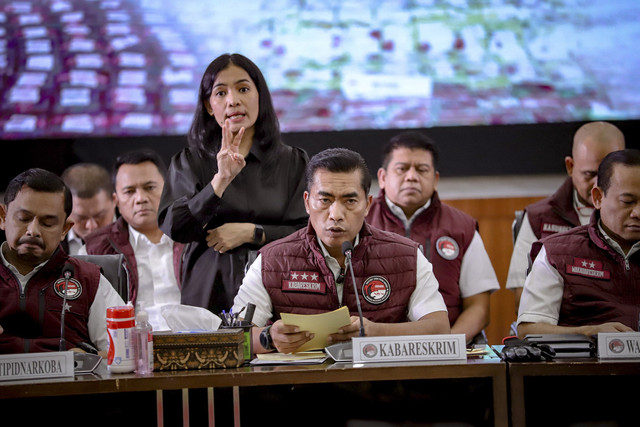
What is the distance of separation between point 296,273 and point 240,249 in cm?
33

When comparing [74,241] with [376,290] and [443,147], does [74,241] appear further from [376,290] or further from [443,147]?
[443,147]

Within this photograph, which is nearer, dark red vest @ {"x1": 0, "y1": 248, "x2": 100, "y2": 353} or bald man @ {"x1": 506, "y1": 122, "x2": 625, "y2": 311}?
dark red vest @ {"x1": 0, "y1": 248, "x2": 100, "y2": 353}

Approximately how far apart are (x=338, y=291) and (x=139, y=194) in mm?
1366

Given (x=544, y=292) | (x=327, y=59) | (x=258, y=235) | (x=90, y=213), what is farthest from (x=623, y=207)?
(x=90, y=213)

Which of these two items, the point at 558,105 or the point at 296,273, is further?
the point at 558,105

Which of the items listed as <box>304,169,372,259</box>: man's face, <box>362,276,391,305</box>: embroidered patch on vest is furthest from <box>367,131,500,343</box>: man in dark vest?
<box>304,169,372,259</box>: man's face

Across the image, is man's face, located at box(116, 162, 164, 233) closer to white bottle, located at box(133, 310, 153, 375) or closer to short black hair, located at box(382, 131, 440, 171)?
short black hair, located at box(382, 131, 440, 171)

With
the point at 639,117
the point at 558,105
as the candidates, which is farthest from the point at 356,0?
the point at 639,117

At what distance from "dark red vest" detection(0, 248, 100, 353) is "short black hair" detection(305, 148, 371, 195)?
0.87m

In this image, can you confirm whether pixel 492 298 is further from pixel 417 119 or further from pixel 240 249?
pixel 240 249

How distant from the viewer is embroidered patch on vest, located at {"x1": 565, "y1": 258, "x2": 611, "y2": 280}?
2445mm

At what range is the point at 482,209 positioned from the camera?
14.1 feet

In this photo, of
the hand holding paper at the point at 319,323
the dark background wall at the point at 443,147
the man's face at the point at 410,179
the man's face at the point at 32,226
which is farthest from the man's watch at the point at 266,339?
the dark background wall at the point at 443,147

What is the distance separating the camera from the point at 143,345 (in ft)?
6.34
